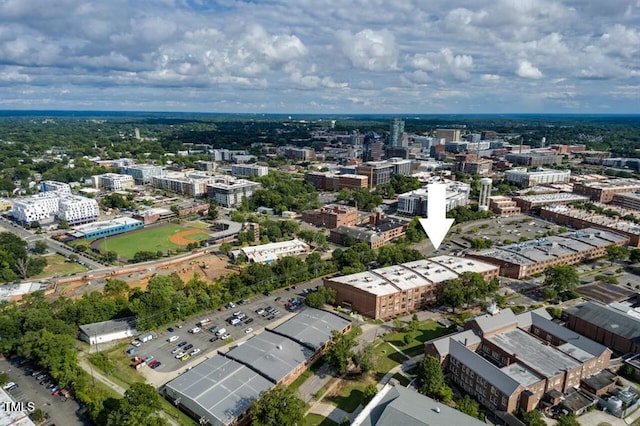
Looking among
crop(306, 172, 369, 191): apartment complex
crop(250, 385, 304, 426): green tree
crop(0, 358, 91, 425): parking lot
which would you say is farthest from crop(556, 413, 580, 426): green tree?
crop(306, 172, 369, 191): apartment complex

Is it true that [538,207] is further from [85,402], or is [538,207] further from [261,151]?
[261,151]

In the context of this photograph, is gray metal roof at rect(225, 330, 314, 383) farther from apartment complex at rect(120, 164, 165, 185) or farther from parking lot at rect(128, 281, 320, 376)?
apartment complex at rect(120, 164, 165, 185)

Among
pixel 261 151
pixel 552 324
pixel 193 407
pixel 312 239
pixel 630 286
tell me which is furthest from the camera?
pixel 261 151

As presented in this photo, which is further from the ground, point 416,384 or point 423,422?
point 423,422

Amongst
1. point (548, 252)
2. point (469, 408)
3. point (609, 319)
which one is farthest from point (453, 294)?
point (548, 252)

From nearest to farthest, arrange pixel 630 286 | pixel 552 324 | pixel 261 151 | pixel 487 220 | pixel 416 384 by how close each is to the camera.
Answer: pixel 416 384, pixel 552 324, pixel 630 286, pixel 487 220, pixel 261 151

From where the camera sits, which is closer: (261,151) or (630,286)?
(630,286)

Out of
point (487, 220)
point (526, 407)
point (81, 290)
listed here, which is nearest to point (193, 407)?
point (526, 407)
